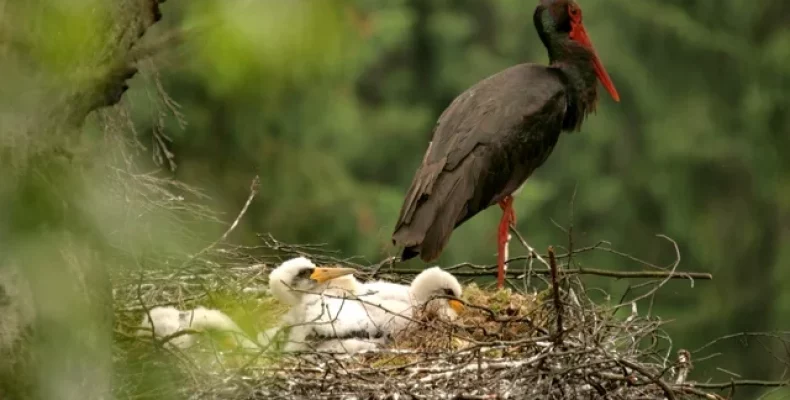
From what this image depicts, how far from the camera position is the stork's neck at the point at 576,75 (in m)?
4.80

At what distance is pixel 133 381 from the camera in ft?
5.41

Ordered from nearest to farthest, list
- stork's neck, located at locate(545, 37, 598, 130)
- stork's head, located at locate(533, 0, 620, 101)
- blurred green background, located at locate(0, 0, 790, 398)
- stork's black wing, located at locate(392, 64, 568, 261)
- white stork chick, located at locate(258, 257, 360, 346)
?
white stork chick, located at locate(258, 257, 360, 346) → stork's black wing, located at locate(392, 64, 568, 261) → stork's neck, located at locate(545, 37, 598, 130) → stork's head, located at locate(533, 0, 620, 101) → blurred green background, located at locate(0, 0, 790, 398)

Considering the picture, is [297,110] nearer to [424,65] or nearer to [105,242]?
[424,65]

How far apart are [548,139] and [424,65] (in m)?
6.30

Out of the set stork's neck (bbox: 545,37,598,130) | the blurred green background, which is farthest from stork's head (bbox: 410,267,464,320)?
the blurred green background

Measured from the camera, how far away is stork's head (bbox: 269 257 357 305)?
387 cm

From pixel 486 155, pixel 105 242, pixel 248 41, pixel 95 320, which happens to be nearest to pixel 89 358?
pixel 95 320

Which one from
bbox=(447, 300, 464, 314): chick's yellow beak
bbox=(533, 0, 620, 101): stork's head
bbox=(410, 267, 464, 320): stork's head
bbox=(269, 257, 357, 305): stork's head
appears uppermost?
bbox=(533, 0, 620, 101): stork's head

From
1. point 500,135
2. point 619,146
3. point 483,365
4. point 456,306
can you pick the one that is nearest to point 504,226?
point 500,135

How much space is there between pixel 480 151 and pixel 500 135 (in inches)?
4.3

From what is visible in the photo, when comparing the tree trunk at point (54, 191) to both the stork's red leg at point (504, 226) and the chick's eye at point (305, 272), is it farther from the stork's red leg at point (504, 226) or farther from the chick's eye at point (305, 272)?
the stork's red leg at point (504, 226)

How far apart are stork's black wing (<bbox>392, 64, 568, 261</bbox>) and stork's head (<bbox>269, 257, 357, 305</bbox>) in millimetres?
229

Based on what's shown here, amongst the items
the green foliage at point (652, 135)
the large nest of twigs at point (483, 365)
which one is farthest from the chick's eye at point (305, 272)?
the green foliage at point (652, 135)

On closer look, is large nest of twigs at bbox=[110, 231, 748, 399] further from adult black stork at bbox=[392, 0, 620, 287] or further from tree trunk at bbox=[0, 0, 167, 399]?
tree trunk at bbox=[0, 0, 167, 399]
